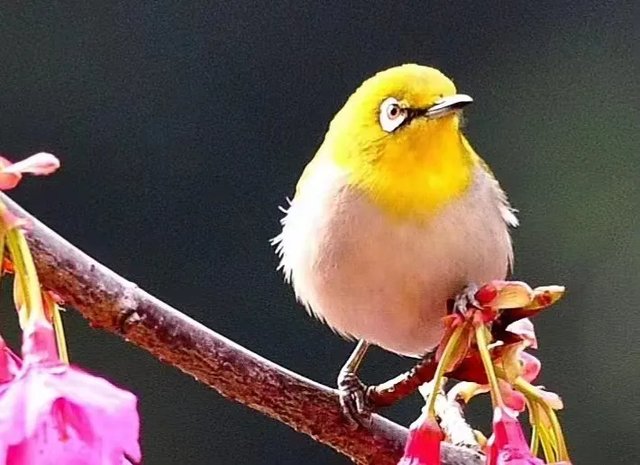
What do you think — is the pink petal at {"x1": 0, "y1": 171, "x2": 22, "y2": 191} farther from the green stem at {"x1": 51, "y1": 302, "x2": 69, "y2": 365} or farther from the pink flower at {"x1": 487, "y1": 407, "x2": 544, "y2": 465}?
the pink flower at {"x1": 487, "y1": 407, "x2": 544, "y2": 465}

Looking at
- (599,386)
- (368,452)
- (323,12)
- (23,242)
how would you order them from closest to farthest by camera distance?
(23,242)
(368,452)
(323,12)
(599,386)

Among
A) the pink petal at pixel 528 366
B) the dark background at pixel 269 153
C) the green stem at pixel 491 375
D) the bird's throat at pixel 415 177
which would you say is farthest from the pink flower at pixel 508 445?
the dark background at pixel 269 153

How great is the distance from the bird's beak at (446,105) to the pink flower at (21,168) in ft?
1.01

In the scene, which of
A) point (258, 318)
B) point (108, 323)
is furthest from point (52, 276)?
point (258, 318)

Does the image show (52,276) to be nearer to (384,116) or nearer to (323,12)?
(384,116)

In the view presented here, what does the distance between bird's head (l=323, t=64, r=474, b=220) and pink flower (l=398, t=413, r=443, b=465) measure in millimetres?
243

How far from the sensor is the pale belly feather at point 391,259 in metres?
0.66

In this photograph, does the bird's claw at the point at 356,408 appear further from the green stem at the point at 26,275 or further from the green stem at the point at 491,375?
the green stem at the point at 26,275

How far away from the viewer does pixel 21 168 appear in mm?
421

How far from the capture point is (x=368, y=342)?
77 centimetres

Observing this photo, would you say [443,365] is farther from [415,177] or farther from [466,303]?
[415,177]

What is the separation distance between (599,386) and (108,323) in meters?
1.17

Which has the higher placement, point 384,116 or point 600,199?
point 384,116

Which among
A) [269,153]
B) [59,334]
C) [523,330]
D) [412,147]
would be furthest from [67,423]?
[269,153]
